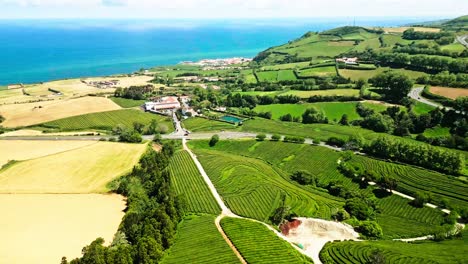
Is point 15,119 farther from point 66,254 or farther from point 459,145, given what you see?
point 459,145

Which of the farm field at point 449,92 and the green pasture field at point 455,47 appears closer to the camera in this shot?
the farm field at point 449,92

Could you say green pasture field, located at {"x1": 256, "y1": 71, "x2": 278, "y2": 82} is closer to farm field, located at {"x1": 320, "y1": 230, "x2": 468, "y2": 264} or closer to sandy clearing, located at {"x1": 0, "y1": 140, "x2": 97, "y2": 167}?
sandy clearing, located at {"x1": 0, "y1": 140, "x2": 97, "y2": 167}

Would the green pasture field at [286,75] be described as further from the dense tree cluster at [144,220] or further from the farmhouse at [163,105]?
the dense tree cluster at [144,220]

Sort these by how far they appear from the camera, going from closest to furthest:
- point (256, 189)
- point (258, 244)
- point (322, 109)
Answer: point (258, 244), point (256, 189), point (322, 109)

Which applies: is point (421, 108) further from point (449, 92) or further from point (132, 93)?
point (132, 93)

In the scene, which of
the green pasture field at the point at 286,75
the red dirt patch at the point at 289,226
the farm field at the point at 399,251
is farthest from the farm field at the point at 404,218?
the green pasture field at the point at 286,75

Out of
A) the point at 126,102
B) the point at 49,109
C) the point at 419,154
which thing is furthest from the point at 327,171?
the point at 49,109
